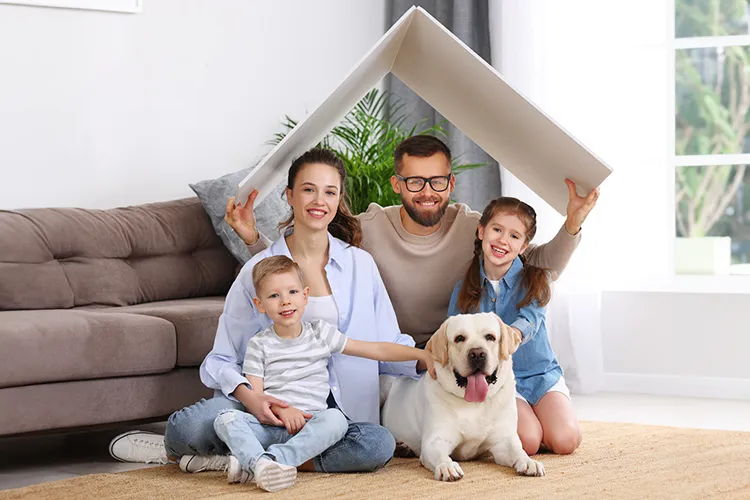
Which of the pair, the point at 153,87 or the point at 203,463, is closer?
the point at 203,463

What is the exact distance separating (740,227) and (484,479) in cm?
255

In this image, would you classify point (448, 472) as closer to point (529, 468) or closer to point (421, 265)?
point (529, 468)

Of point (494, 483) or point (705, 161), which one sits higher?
point (705, 161)

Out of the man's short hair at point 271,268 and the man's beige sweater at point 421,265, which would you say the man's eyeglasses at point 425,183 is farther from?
the man's short hair at point 271,268

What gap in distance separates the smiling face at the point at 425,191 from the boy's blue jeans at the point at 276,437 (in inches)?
27.2

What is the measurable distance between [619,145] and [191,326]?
232 cm

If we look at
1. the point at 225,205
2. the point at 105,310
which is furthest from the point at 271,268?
the point at 225,205

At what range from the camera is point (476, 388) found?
2.62 m

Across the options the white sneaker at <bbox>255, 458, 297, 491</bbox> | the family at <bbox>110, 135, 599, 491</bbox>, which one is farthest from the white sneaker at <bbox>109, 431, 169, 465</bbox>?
the white sneaker at <bbox>255, 458, 297, 491</bbox>

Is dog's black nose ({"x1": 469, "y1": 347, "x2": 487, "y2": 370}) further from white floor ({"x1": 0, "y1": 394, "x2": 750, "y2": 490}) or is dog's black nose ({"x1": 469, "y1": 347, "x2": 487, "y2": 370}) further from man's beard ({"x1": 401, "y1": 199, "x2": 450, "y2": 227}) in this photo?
white floor ({"x1": 0, "y1": 394, "x2": 750, "y2": 490})

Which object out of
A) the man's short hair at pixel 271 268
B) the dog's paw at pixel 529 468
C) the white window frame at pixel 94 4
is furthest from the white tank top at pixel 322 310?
the white window frame at pixel 94 4

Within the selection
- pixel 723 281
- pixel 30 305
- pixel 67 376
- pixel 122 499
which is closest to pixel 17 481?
pixel 67 376

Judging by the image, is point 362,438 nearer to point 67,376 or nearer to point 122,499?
point 122,499

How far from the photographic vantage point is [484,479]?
2535mm
